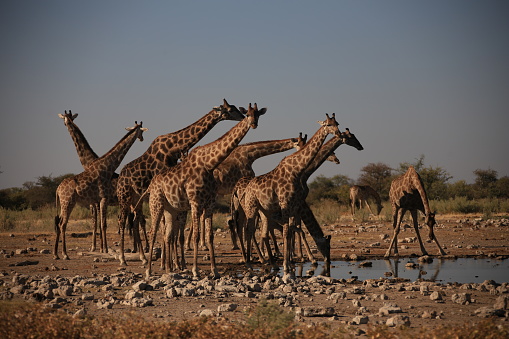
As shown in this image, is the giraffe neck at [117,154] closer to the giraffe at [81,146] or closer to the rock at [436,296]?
the giraffe at [81,146]

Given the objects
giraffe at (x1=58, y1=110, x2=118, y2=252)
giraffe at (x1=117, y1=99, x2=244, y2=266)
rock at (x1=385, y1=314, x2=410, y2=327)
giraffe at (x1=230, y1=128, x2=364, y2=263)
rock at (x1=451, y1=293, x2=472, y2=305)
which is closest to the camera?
rock at (x1=385, y1=314, x2=410, y2=327)

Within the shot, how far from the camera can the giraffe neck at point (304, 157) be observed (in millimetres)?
13477

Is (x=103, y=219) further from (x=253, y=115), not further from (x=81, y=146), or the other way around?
(x=253, y=115)

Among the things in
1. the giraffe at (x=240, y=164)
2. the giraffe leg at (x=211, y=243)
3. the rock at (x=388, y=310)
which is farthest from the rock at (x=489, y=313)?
the giraffe at (x=240, y=164)

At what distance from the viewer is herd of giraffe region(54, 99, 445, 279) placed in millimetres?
12859

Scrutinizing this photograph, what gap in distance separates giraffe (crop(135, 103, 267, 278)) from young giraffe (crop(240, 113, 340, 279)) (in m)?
1.09

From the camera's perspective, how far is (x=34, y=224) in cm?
2866

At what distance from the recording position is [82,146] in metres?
18.7

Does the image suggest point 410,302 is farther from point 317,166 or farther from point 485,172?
point 485,172

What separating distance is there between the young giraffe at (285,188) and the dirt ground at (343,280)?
1300mm

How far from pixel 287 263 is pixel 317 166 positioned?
234 cm

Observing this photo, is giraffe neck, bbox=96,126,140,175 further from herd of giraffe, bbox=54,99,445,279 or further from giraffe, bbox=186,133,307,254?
giraffe, bbox=186,133,307,254

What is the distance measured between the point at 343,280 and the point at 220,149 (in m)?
3.34

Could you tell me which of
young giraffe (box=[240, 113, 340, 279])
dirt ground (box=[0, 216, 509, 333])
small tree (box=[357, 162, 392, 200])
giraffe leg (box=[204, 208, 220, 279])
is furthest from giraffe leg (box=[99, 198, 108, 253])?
small tree (box=[357, 162, 392, 200])
